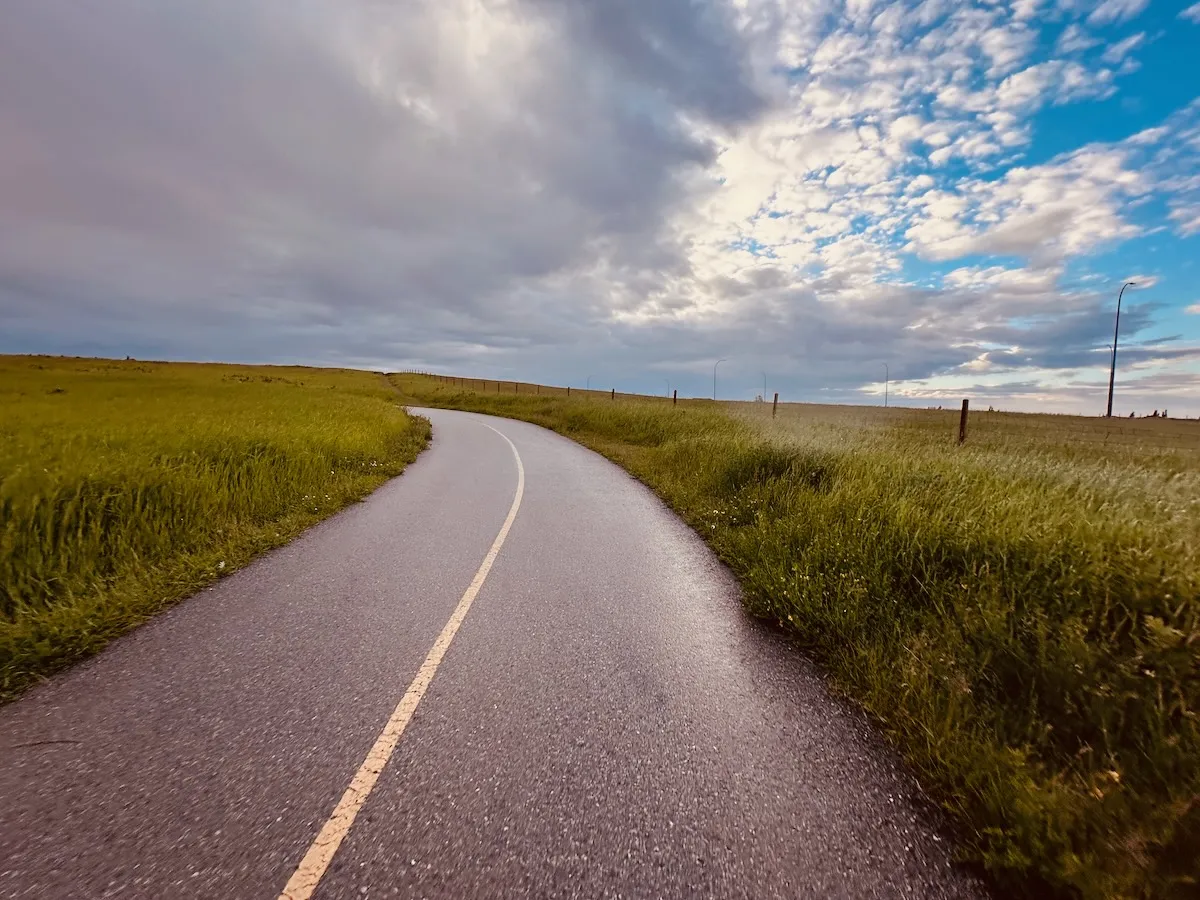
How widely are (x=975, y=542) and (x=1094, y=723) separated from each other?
2.17 meters

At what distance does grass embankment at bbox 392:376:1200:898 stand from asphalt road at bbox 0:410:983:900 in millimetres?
375

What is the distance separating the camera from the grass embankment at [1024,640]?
237 cm

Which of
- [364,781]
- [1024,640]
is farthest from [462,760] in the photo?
[1024,640]

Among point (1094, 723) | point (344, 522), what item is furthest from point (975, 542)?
point (344, 522)

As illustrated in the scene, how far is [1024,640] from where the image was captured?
12.0ft

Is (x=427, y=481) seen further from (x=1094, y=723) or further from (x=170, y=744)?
(x=1094, y=723)

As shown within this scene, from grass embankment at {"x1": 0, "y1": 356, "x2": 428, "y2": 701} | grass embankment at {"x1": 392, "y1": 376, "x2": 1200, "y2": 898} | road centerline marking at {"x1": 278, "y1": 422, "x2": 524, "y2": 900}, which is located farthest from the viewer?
grass embankment at {"x1": 0, "y1": 356, "x2": 428, "y2": 701}

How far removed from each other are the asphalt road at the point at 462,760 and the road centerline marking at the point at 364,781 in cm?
4

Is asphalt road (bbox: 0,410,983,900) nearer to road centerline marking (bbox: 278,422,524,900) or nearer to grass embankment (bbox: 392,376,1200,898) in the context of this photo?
road centerline marking (bbox: 278,422,524,900)

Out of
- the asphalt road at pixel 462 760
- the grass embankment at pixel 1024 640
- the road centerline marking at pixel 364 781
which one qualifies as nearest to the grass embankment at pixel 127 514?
the asphalt road at pixel 462 760

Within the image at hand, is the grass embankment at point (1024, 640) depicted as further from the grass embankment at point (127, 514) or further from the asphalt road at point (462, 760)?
the grass embankment at point (127, 514)

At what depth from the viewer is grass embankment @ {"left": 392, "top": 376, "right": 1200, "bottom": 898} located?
2369 mm

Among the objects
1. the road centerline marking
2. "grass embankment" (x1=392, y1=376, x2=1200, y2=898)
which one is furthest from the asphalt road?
"grass embankment" (x1=392, y1=376, x2=1200, y2=898)

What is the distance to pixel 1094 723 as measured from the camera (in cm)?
296
